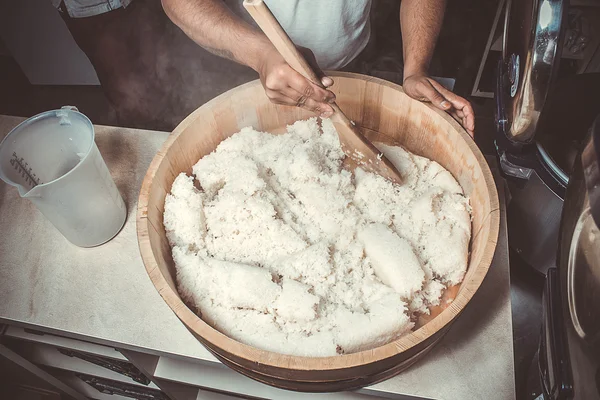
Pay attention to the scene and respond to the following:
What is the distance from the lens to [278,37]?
969mm

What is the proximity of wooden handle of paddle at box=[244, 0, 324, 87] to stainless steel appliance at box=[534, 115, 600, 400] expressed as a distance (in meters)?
0.59

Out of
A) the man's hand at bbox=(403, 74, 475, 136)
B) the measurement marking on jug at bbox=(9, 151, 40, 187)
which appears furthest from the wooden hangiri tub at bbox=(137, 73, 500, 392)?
the measurement marking on jug at bbox=(9, 151, 40, 187)

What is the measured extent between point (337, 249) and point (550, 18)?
62 centimetres

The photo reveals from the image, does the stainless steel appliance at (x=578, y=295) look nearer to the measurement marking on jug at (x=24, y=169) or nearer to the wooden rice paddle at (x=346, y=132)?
the wooden rice paddle at (x=346, y=132)

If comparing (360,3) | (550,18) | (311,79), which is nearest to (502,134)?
(550,18)

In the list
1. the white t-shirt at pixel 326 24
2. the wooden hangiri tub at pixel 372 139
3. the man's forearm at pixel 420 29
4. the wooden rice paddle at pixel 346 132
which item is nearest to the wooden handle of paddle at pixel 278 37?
the wooden rice paddle at pixel 346 132

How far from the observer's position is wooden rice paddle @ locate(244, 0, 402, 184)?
0.98 m

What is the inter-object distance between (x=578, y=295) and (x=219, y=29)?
1091 mm

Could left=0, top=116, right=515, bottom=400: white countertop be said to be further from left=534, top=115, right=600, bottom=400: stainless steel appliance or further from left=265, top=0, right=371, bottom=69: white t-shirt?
left=265, top=0, right=371, bottom=69: white t-shirt

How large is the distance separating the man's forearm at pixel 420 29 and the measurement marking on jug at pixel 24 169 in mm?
1004

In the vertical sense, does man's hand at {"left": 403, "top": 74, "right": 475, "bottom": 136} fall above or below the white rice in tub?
above

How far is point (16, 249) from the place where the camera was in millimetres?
1241

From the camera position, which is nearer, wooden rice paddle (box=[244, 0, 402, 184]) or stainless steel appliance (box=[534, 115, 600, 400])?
stainless steel appliance (box=[534, 115, 600, 400])

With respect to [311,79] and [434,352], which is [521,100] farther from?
[434,352]
